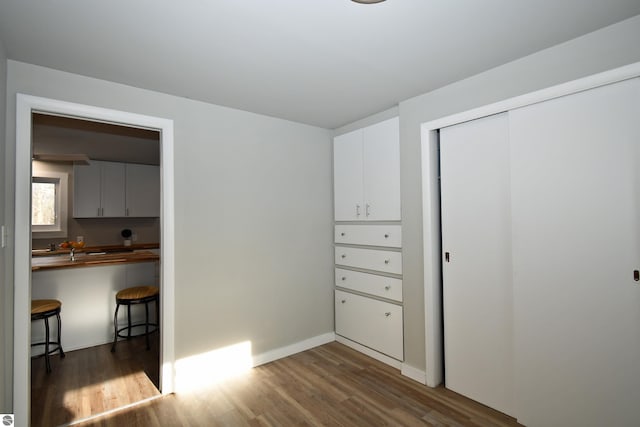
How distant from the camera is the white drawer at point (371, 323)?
2.99 metres

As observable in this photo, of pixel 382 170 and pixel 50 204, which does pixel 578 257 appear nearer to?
pixel 382 170

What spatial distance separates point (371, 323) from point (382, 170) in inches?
59.4

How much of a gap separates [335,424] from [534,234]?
5.97 ft

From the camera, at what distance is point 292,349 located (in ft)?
11.0

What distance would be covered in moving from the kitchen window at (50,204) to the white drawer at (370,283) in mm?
5063

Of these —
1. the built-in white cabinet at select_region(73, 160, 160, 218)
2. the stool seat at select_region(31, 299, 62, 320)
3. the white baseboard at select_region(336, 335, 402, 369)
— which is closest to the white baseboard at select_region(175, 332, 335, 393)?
the white baseboard at select_region(336, 335, 402, 369)

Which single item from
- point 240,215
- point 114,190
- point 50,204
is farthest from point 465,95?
point 50,204

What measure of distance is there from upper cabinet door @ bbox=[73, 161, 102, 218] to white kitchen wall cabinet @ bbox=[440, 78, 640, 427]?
18.7 feet

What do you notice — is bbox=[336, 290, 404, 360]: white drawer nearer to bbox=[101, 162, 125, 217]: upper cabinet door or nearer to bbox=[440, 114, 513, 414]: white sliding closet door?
bbox=[440, 114, 513, 414]: white sliding closet door

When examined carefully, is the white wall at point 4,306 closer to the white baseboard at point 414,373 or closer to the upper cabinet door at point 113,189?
the white baseboard at point 414,373

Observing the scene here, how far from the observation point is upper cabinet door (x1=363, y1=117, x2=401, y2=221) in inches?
118

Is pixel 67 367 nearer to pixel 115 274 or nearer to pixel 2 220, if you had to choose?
pixel 115 274

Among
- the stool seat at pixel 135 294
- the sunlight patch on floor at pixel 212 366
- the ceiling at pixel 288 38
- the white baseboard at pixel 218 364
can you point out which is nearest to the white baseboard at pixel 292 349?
the white baseboard at pixel 218 364

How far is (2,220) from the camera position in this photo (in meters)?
1.94
